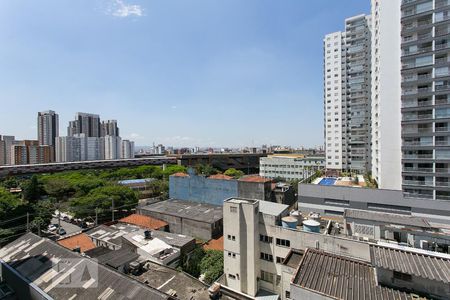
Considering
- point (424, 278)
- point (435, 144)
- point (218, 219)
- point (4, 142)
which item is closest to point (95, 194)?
point (218, 219)

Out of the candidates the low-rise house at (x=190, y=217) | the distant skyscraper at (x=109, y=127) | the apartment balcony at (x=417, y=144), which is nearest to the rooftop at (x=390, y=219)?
the apartment balcony at (x=417, y=144)

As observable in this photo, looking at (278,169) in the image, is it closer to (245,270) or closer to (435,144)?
(435,144)

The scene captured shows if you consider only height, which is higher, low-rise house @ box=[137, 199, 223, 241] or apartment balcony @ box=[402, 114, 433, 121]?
apartment balcony @ box=[402, 114, 433, 121]

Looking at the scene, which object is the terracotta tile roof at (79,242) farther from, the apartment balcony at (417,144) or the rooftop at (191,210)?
the apartment balcony at (417,144)

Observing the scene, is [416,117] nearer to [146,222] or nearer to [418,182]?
[418,182]

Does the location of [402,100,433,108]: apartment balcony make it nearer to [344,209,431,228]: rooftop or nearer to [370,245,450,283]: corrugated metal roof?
[344,209,431,228]: rooftop

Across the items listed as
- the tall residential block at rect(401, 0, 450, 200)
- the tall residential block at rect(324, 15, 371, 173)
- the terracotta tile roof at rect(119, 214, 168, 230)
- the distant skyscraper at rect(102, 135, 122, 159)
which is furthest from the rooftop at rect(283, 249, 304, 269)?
the distant skyscraper at rect(102, 135, 122, 159)
